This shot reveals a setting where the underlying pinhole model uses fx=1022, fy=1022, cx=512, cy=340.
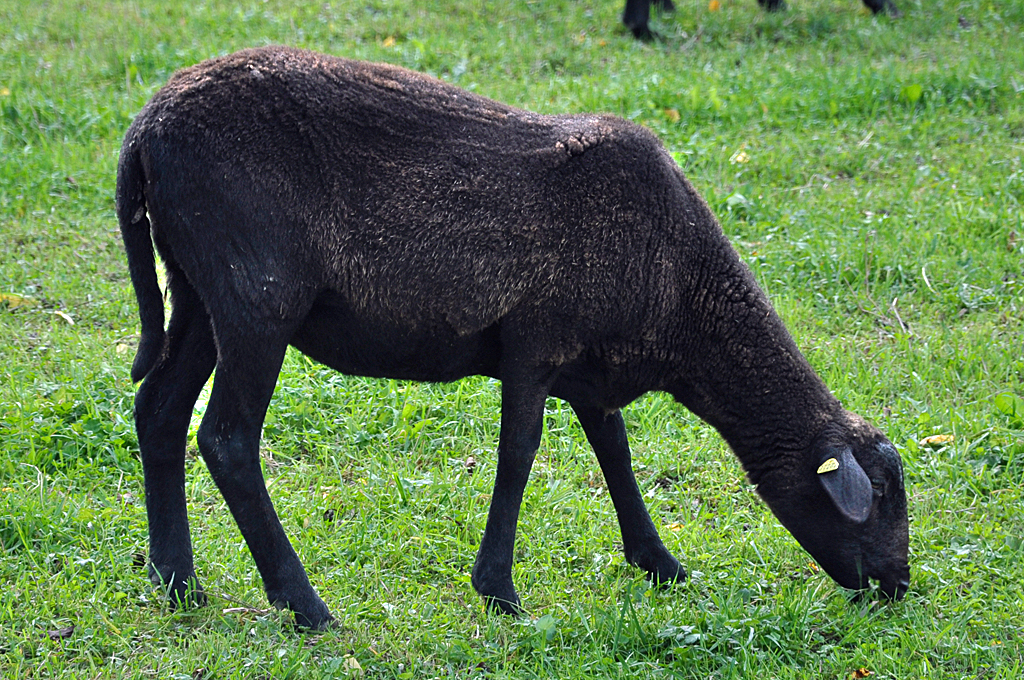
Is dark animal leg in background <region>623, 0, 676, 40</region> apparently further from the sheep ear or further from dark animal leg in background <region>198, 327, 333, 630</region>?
dark animal leg in background <region>198, 327, 333, 630</region>

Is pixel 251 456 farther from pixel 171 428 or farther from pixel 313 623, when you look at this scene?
pixel 313 623

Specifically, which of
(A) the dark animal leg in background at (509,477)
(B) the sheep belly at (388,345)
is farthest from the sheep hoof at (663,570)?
(B) the sheep belly at (388,345)

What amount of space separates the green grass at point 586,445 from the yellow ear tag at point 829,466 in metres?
0.56

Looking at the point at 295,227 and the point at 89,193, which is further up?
the point at 295,227

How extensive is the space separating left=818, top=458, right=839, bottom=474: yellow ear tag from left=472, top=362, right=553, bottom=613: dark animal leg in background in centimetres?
105

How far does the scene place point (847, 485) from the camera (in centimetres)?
373

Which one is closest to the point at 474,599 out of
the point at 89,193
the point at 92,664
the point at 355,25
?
the point at 92,664

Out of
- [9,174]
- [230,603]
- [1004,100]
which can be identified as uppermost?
[1004,100]

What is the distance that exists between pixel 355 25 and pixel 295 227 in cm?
742

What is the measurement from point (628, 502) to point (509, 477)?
656 millimetres

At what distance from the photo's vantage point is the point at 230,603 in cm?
398

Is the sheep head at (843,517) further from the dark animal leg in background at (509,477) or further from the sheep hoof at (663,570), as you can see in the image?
the dark animal leg in background at (509,477)

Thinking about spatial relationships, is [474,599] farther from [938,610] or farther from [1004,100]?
[1004,100]

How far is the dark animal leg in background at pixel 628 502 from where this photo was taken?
4.28 metres
